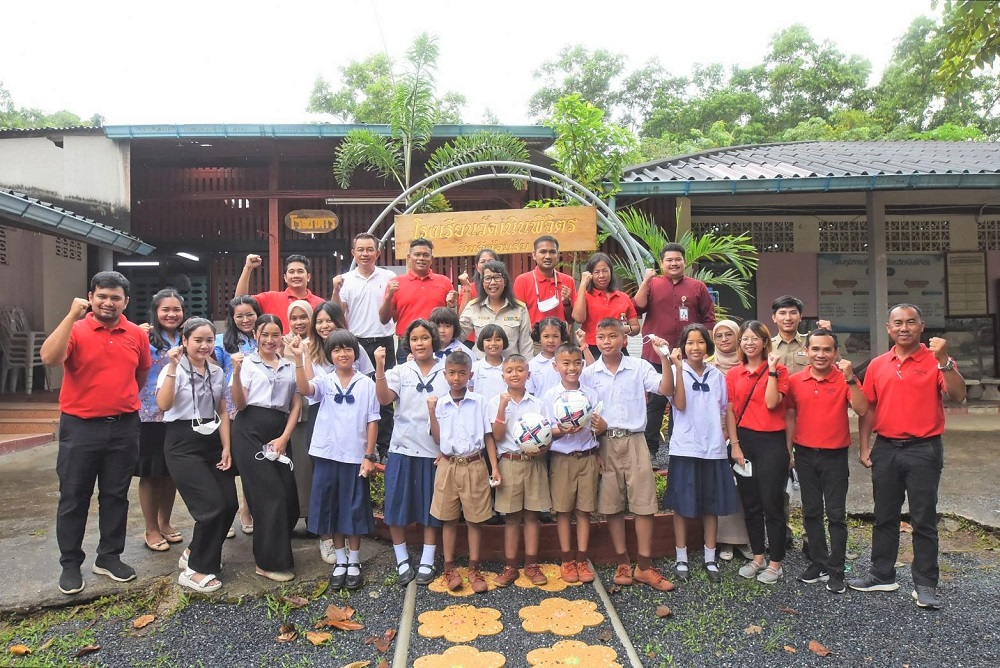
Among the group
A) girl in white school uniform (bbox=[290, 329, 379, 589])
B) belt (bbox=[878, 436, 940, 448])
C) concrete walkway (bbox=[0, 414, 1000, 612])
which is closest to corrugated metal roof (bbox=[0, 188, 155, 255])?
concrete walkway (bbox=[0, 414, 1000, 612])

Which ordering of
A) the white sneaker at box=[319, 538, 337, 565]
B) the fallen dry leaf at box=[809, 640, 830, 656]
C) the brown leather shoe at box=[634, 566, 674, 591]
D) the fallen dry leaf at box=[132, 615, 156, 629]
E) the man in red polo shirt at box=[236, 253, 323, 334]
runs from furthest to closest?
the man in red polo shirt at box=[236, 253, 323, 334], the white sneaker at box=[319, 538, 337, 565], the brown leather shoe at box=[634, 566, 674, 591], the fallen dry leaf at box=[132, 615, 156, 629], the fallen dry leaf at box=[809, 640, 830, 656]

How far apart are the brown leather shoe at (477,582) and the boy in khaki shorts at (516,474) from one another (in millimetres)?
107

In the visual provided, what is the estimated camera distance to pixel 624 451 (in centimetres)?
388

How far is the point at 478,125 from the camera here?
8492mm

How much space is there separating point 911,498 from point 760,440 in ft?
2.65

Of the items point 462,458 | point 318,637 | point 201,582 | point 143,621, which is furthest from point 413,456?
point 143,621

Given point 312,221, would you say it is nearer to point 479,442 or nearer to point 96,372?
point 96,372

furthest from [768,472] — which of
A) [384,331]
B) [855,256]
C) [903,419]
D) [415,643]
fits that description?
[855,256]

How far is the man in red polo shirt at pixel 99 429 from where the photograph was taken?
3721mm

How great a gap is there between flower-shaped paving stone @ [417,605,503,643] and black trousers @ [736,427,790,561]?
1639 mm

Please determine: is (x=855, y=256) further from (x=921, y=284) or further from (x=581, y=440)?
(x=581, y=440)

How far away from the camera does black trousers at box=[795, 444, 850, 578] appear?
3705 mm

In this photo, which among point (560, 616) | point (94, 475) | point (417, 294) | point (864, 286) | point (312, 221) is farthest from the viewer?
point (864, 286)

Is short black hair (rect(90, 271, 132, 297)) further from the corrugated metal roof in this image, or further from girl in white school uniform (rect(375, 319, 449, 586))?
the corrugated metal roof
